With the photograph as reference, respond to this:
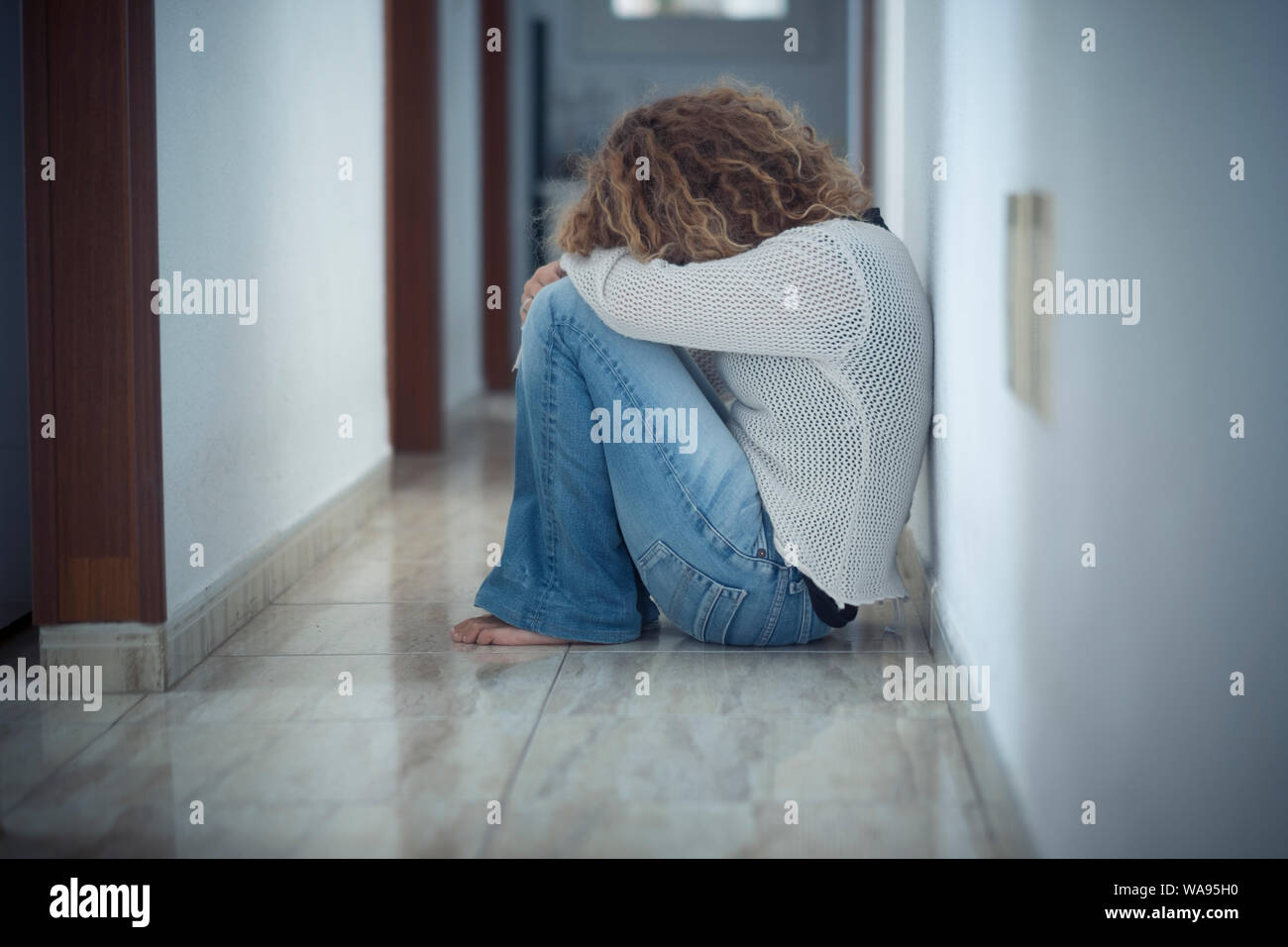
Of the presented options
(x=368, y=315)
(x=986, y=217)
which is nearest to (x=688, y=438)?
(x=986, y=217)

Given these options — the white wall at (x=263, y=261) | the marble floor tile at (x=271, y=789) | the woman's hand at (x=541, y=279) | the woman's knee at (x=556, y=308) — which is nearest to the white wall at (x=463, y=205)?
the white wall at (x=263, y=261)

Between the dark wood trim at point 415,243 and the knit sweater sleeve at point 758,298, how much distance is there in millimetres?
2474

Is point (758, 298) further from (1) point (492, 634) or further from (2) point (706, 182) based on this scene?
(1) point (492, 634)

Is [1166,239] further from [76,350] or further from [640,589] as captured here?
[76,350]

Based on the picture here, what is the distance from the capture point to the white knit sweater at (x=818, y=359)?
1.64 meters

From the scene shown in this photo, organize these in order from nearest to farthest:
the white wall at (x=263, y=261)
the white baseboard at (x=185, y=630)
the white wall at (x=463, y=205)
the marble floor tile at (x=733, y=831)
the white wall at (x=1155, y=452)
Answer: the white wall at (x=1155, y=452), the marble floor tile at (x=733, y=831), the white baseboard at (x=185, y=630), the white wall at (x=263, y=261), the white wall at (x=463, y=205)

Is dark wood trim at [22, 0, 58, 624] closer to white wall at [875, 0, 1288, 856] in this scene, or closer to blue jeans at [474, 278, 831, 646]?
blue jeans at [474, 278, 831, 646]

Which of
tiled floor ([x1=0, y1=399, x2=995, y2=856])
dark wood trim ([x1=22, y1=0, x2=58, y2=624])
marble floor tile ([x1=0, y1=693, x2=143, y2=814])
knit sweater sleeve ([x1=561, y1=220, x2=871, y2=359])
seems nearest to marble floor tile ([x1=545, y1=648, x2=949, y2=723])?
tiled floor ([x1=0, y1=399, x2=995, y2=856])

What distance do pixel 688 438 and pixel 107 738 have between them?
0.80 meters

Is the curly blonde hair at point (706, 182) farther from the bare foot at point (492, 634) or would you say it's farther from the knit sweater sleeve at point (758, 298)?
the bare foot at point (492, 634)

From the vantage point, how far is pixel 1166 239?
0.91 metres

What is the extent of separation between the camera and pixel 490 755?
1.48 metres

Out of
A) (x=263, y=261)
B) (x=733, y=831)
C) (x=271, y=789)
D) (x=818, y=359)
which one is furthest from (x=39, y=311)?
(x=733, y=831)
